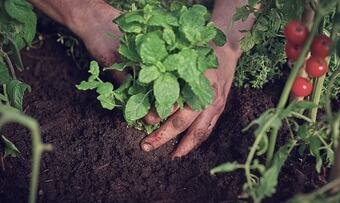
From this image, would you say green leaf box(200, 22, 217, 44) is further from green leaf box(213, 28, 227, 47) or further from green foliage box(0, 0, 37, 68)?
green foliage box(0, 0, 37, 68)

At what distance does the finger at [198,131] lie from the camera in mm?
1870

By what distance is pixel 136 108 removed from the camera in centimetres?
175

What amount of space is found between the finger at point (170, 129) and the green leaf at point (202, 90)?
0.19 m

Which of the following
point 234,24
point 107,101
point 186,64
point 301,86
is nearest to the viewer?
point 301,86

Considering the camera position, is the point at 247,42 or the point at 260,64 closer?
the point at 247,42

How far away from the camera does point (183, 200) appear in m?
1.76

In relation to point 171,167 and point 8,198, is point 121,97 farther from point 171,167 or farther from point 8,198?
point 8,198

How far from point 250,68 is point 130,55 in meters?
0.61


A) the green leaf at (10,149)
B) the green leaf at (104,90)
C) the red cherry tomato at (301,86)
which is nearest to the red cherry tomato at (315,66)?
the red cherry tomato at (301,86)

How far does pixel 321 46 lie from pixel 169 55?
0.49m

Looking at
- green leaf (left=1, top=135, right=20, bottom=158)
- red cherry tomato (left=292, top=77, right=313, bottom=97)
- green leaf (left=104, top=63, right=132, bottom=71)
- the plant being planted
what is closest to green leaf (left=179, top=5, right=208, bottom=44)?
the plant being planted

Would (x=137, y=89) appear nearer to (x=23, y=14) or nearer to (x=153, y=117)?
(x=153, y=117)

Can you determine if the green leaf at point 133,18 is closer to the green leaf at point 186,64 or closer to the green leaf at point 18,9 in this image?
the green leaf at point 186,64

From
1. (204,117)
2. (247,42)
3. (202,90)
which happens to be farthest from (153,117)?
(247,42)
